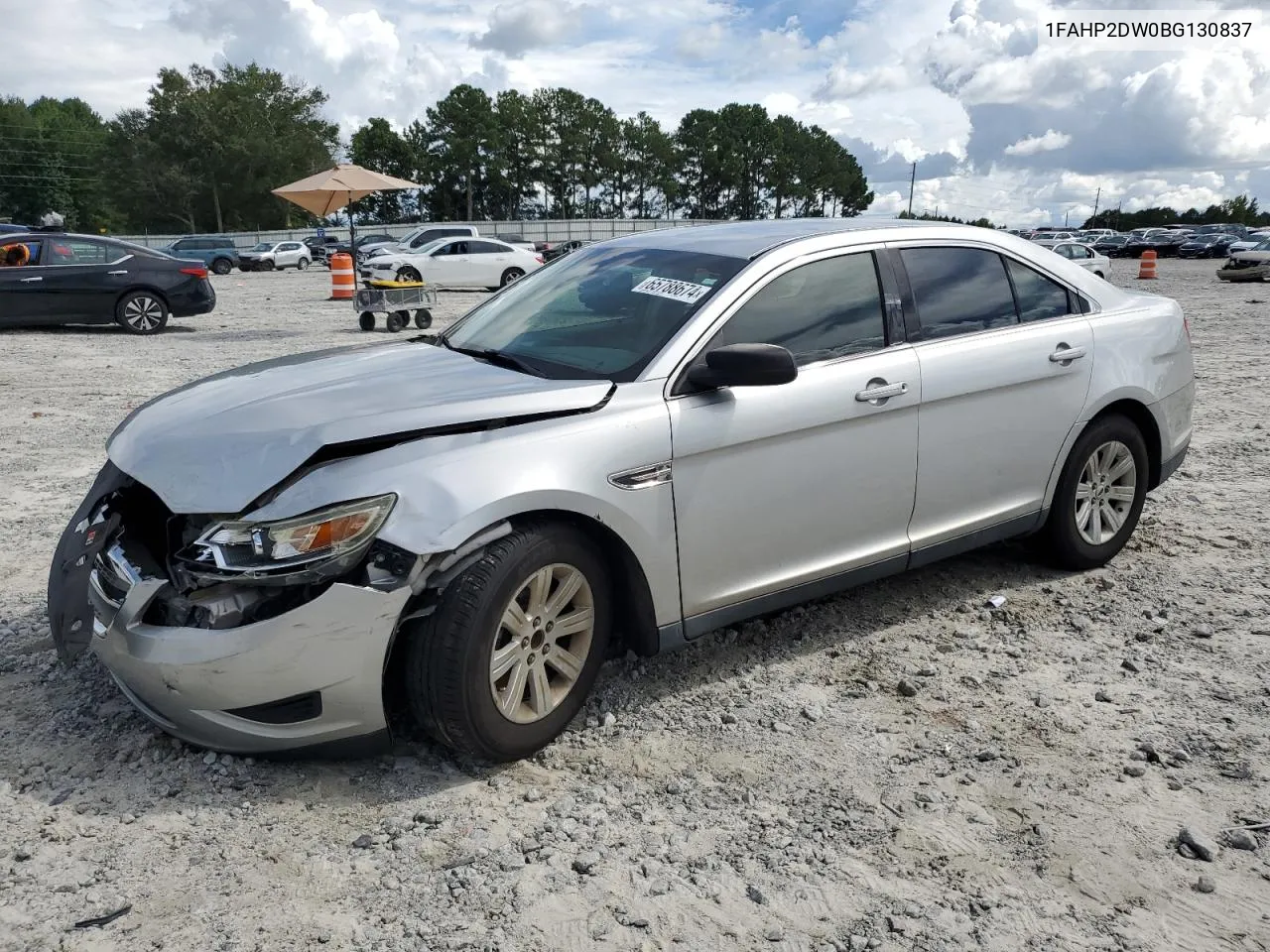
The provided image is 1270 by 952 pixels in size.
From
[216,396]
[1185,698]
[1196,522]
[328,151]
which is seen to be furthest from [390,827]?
[328,151]

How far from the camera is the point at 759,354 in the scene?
328 cm

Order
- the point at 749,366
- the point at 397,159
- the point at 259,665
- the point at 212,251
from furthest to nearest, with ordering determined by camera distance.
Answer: the point at 397,159
the point at 212,251
the point at 749,366
the point at 259,665

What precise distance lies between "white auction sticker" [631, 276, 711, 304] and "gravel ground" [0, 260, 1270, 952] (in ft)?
4.55

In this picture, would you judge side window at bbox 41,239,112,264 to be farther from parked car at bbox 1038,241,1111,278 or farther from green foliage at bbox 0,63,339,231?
green foliage at bbox 0,63,339,231

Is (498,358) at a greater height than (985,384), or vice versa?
(498,358)

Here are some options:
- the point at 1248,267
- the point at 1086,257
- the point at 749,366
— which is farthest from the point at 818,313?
the point at 1248,267

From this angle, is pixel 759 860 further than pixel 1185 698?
No

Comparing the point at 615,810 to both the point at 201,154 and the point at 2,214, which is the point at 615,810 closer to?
the point at 201,154

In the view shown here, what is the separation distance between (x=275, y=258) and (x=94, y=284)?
32.1m

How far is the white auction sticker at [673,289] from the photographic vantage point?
12.0 feet

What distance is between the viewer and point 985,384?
13.6 feet

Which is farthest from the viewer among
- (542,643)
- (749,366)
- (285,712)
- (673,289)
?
(673,289)

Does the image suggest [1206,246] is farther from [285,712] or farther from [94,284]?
[285,712]

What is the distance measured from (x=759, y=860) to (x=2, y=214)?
4097 inches
